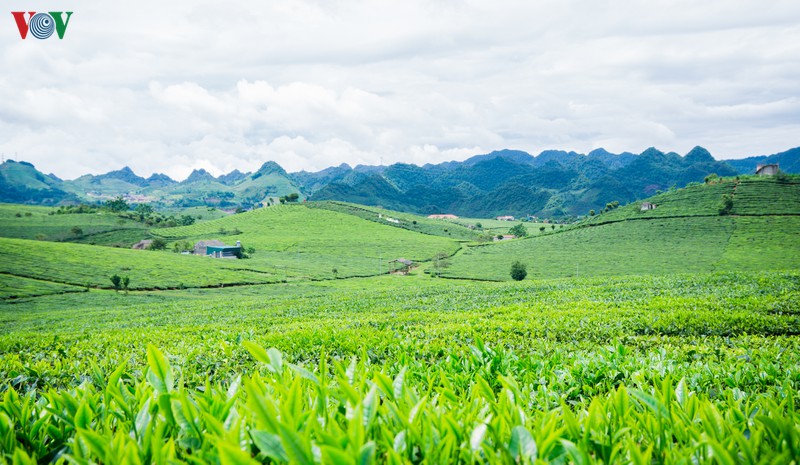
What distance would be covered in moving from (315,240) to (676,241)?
102m

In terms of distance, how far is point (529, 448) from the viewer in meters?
1.66

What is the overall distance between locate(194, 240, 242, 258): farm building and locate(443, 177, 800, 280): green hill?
59.0 metres

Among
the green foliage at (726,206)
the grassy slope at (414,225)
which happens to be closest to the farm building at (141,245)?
the grassy slope at (414,225)

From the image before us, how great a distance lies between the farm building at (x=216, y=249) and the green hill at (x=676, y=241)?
59010 millimetres

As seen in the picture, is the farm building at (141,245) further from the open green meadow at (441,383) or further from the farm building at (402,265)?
the open green meadow at (441,383)

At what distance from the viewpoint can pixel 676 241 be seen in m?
107

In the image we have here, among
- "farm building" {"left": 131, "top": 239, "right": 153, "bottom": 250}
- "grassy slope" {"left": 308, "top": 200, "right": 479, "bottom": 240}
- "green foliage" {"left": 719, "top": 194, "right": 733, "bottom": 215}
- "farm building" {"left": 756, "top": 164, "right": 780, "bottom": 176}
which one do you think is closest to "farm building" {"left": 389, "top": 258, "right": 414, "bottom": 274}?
"grassy slope" {"left": 308, "top": 200, "right": 479, "bottom": 240}

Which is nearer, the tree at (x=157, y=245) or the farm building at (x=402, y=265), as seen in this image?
the farm building at (x=402, y=265)

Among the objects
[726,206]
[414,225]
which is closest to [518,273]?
[726,206]

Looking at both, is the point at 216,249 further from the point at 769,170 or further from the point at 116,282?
the point at 769,170

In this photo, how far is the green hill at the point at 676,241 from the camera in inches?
3511

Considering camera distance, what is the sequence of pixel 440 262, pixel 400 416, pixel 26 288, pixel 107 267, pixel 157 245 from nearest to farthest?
pixel 400 416
pixel 26 288
pixel 107 267
pixel 440 262
pixel 157 245

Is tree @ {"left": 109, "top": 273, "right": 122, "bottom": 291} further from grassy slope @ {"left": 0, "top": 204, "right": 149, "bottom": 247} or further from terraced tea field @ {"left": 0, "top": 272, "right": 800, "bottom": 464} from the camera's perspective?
terraced tea field @ {"left": 0, "top": 272, "right": 800, "bottom": 464}

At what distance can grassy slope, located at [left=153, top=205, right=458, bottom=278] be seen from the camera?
10756 centimetres
